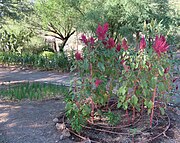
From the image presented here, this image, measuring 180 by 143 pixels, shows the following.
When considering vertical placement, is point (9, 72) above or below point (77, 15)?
below

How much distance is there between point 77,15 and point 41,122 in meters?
7.39

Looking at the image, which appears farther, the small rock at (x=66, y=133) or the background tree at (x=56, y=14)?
the background tree at (x=56, y=14)

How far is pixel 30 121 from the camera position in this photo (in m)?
3.40

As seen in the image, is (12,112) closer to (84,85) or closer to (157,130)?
(84,85)

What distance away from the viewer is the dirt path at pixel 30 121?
290cm

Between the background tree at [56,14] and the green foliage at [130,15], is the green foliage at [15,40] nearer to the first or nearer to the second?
the background tree at [56,14]

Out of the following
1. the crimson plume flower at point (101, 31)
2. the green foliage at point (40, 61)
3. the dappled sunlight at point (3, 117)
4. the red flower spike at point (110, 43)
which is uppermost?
the crimson plume flower at point (101, 31)

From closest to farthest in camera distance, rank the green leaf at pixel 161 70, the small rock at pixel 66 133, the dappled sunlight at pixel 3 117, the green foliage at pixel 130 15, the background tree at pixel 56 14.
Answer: the green leaf at pixel 161 70 < the small rock at pixel 66 133 < the dappled sunlight at pixel 3 117 < the green foliage at pixel 130 15 < the background tree at pixel 56 14

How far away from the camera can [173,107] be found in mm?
3957

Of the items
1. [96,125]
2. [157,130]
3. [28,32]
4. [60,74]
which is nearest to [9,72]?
[60,74]

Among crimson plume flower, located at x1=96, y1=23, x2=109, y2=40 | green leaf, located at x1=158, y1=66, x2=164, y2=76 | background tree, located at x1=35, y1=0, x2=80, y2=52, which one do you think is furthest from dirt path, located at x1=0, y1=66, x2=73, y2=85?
green leaf, located at x1=158, y1=66, x2=164, y2=76

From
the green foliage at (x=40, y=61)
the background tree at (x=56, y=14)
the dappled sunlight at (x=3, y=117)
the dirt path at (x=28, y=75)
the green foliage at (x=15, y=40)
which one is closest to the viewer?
the dappled sunlight at (x=3, y=117)

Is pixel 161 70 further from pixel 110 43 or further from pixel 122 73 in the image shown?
pixel 110 43

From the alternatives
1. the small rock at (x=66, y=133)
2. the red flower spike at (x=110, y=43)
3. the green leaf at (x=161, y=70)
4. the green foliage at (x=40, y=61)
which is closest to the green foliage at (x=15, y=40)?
the green foliage at (x=40, y=61)
